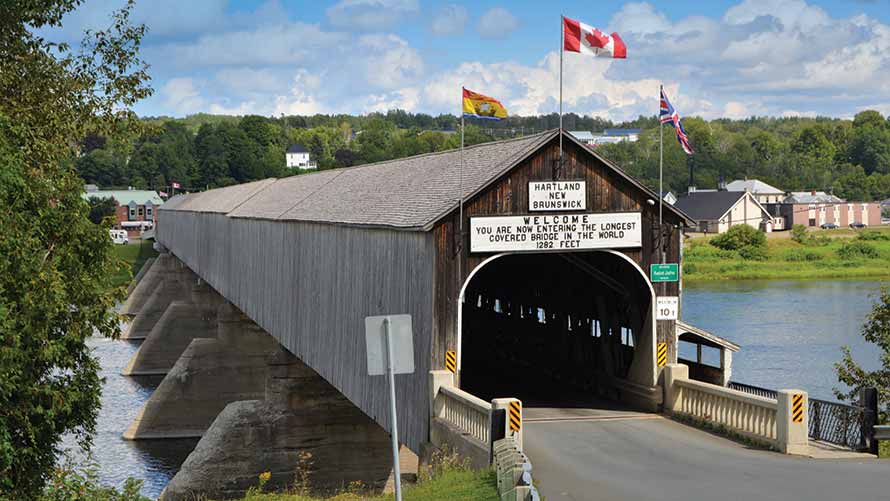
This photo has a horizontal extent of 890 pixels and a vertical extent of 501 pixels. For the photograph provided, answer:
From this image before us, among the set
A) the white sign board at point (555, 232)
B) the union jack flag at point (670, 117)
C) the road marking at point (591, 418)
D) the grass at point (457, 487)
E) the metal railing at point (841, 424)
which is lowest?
the grass at point (457, 487)

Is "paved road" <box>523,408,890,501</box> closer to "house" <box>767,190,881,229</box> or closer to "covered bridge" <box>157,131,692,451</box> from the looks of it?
"covered bridge" <box>157,131,692,451</box>

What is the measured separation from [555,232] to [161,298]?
205 ft

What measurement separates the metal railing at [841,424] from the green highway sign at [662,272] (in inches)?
138

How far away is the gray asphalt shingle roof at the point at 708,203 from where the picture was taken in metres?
104

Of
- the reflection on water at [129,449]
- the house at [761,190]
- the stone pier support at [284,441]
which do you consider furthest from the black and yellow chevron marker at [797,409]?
the house at [761,190]

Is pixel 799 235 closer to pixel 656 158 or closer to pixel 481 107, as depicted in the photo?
pixel 656 158

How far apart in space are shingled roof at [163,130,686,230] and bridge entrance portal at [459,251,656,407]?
142 centimetres

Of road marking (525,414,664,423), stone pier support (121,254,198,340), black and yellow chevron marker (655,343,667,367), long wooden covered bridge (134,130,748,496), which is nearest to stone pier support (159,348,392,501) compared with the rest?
long wooden covered bridge (134,130,748,496)

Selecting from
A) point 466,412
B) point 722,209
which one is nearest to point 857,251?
point 722,209

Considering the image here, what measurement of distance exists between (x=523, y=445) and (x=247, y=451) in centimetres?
1386

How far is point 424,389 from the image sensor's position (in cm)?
1880

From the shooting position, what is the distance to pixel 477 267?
62.1 ft

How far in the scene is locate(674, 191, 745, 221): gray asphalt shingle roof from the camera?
104 meters

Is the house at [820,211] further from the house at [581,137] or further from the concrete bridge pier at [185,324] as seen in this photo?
the concrete bridge pier at [185,324]
